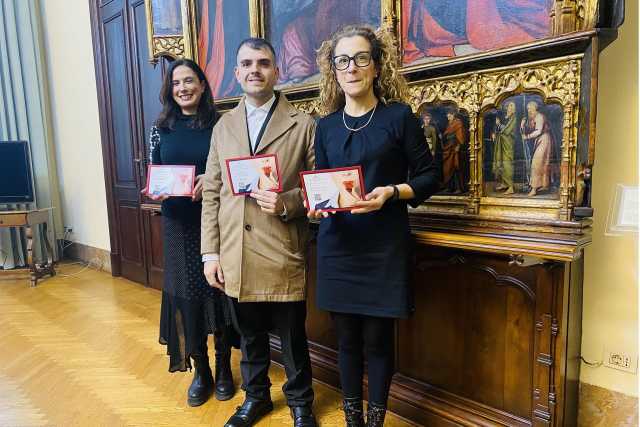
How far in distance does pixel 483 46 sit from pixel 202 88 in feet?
4.13

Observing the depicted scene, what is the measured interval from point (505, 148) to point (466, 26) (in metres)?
0.51

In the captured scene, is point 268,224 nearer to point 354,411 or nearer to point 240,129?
point 240,129

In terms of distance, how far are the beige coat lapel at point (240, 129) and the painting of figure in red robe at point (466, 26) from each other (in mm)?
767

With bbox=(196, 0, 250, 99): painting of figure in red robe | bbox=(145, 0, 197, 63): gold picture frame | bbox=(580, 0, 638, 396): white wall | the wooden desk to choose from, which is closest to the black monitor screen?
the wooden desk

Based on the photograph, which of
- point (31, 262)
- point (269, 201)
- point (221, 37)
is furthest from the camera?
point (31, 262)

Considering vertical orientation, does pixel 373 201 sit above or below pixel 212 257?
above

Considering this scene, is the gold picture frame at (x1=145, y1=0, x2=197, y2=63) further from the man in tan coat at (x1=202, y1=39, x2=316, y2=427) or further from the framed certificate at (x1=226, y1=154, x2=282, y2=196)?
the framed certificate at (x1=226, y1=154, x2=282, y2=196)

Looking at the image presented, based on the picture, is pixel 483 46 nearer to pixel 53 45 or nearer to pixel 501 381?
pixel 501 381

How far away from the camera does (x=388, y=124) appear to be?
5.31ft

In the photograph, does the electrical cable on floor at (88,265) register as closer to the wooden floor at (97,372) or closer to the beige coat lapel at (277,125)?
the wooden floor at (97,372)

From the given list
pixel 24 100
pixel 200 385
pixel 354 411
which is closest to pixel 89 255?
pixel 24 100

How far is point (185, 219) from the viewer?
7.19 feet

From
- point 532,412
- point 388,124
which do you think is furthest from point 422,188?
point 532,412

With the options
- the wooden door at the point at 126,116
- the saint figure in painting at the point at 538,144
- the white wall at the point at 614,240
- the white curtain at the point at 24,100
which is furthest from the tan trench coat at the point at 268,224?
the white curtain at the point at 24,100
